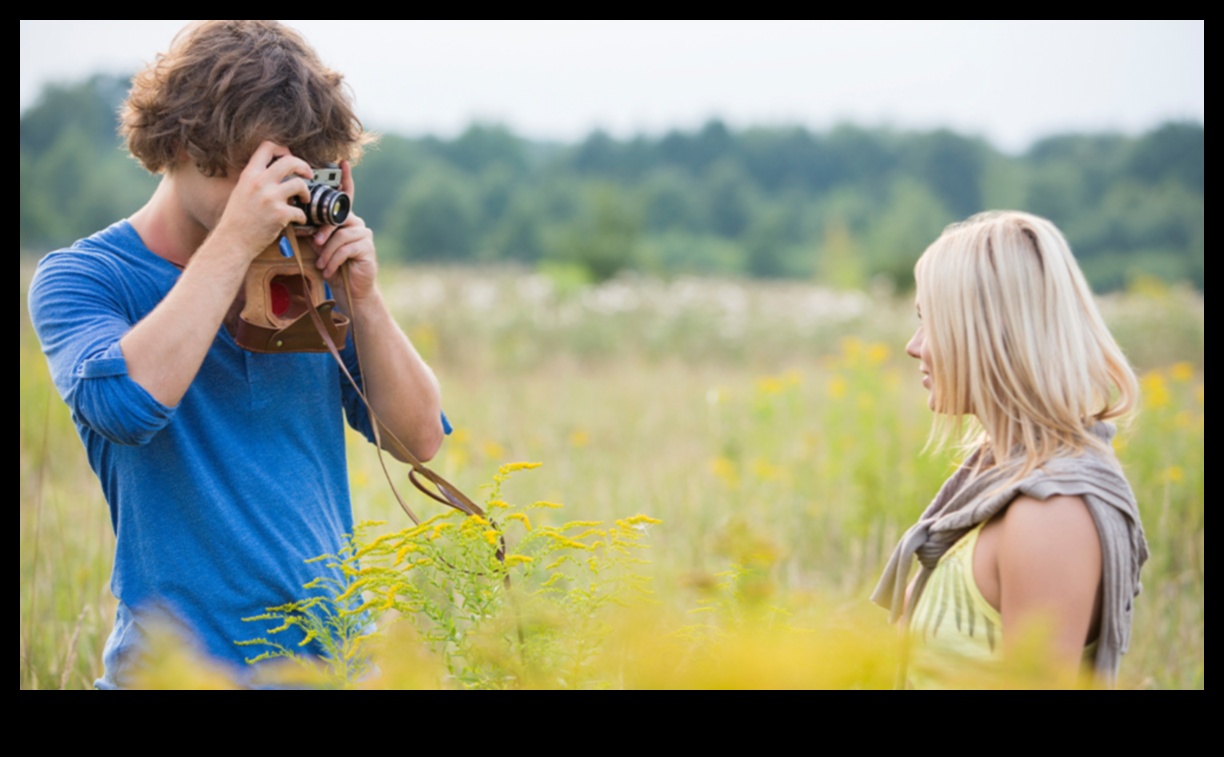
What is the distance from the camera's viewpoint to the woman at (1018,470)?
1.41 m

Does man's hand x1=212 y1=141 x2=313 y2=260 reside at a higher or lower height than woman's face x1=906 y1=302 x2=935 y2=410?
higher

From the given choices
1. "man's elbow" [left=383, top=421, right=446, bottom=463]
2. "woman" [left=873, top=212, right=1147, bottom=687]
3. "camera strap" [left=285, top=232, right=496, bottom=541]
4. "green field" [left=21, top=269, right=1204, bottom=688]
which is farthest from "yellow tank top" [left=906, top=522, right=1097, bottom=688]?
"man's elbow" [left=383, top=421, right=446, bottom=463]

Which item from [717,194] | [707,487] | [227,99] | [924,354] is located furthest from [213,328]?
[717,194]

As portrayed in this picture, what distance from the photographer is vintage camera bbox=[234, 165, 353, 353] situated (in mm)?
1646

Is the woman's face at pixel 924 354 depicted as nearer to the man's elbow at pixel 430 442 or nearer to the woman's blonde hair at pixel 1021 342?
the woman's blonde hair at pixel 1021 342

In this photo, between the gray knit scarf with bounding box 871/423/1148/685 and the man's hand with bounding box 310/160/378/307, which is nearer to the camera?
the gray knit scarf with bounding box 871/423/1148/685

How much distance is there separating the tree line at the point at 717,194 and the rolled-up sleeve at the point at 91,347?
21269 millimetres

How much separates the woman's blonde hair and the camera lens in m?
1.01

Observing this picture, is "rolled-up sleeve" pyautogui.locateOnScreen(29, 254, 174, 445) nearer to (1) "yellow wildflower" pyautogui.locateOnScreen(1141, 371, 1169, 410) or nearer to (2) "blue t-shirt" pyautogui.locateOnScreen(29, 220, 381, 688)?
(2) "blue t-shirt" pyautogui.locateOnScreen(29, 220, 381, 688)

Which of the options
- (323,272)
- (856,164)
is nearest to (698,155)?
(856,164)

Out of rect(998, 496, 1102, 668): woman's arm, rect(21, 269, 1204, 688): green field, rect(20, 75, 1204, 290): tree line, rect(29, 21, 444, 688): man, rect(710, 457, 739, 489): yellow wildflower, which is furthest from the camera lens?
rect(20, 75, 1204, 290): tree line

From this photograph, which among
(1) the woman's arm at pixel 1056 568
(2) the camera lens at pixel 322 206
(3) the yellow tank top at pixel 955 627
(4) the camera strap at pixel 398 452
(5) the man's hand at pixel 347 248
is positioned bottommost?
(3) the yellow tank top at pixel 955 627

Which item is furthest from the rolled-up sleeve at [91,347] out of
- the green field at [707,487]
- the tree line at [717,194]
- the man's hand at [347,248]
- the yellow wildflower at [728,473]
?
the tree line at [717,194]

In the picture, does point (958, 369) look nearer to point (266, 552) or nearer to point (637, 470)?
point (266, 552)
